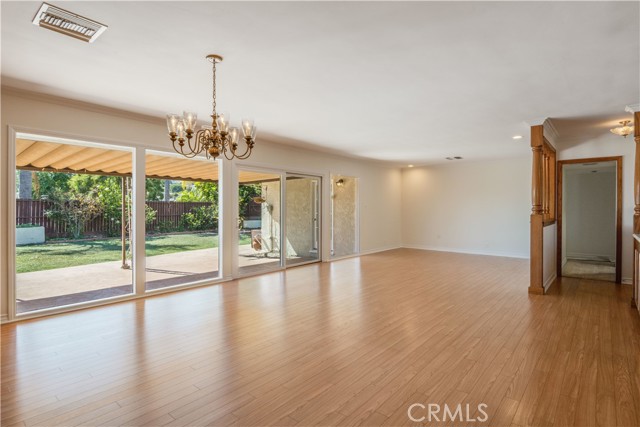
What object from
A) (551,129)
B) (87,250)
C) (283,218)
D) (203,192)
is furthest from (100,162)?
(551,129)

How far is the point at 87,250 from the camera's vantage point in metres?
4.81

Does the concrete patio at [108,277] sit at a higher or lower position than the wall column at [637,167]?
lower

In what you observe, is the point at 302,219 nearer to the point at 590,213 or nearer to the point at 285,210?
the point at 285,210

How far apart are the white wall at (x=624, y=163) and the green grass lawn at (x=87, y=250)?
21.2 feet

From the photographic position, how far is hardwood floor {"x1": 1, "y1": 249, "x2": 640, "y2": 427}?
212 cm

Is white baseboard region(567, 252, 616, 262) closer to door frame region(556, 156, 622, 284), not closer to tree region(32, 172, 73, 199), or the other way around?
door frame region(556, 156, 622, 284)

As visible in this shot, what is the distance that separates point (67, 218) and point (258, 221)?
3.01m

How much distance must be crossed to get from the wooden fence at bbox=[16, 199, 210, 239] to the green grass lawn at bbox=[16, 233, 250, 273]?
0.16 metres

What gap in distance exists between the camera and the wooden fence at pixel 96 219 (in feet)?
13.3

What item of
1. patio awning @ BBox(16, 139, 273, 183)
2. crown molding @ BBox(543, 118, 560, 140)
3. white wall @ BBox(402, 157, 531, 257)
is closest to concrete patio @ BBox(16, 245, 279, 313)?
patio awning @ BBox(16, 139, 273, 183)

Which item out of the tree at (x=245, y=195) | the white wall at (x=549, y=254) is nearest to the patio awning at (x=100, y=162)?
the tree at (x=245, y=195)

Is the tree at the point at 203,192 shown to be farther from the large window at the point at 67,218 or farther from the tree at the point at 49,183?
the tree at the point at 49,183

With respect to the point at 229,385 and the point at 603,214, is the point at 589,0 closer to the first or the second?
the point at 229,385
